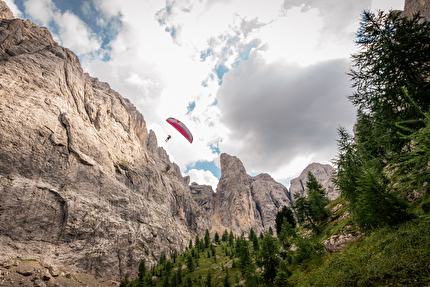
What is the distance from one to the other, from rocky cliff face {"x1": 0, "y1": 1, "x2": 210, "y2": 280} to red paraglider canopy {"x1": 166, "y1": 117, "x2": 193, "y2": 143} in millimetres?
47079

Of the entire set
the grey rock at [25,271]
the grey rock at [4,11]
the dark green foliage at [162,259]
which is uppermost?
Answer: the grey rock at [4,11]

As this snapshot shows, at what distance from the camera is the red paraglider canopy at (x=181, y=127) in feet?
185

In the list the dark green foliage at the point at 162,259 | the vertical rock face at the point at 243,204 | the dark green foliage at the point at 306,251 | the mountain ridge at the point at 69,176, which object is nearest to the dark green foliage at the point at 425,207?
the dark green foliage at the point at 306,251

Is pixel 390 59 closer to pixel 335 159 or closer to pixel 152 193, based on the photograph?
pixel 335 159

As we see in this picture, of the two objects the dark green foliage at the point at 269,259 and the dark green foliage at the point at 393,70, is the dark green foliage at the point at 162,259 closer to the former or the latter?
the dark green foliage at the point at 269,259

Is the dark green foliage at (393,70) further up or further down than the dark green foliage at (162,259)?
further up

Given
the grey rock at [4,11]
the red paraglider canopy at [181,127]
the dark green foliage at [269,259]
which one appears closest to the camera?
the dark green foliage at [269,259]

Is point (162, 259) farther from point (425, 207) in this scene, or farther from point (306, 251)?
point (425, 207)

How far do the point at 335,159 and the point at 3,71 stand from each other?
4552 inches

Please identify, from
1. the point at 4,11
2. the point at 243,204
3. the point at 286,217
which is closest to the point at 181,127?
the point at 286,217

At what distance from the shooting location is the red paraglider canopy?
2215 inches

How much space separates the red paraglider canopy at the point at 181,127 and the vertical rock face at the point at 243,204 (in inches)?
4874

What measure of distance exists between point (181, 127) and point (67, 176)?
2005 inches

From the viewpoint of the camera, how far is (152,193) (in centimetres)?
10475
